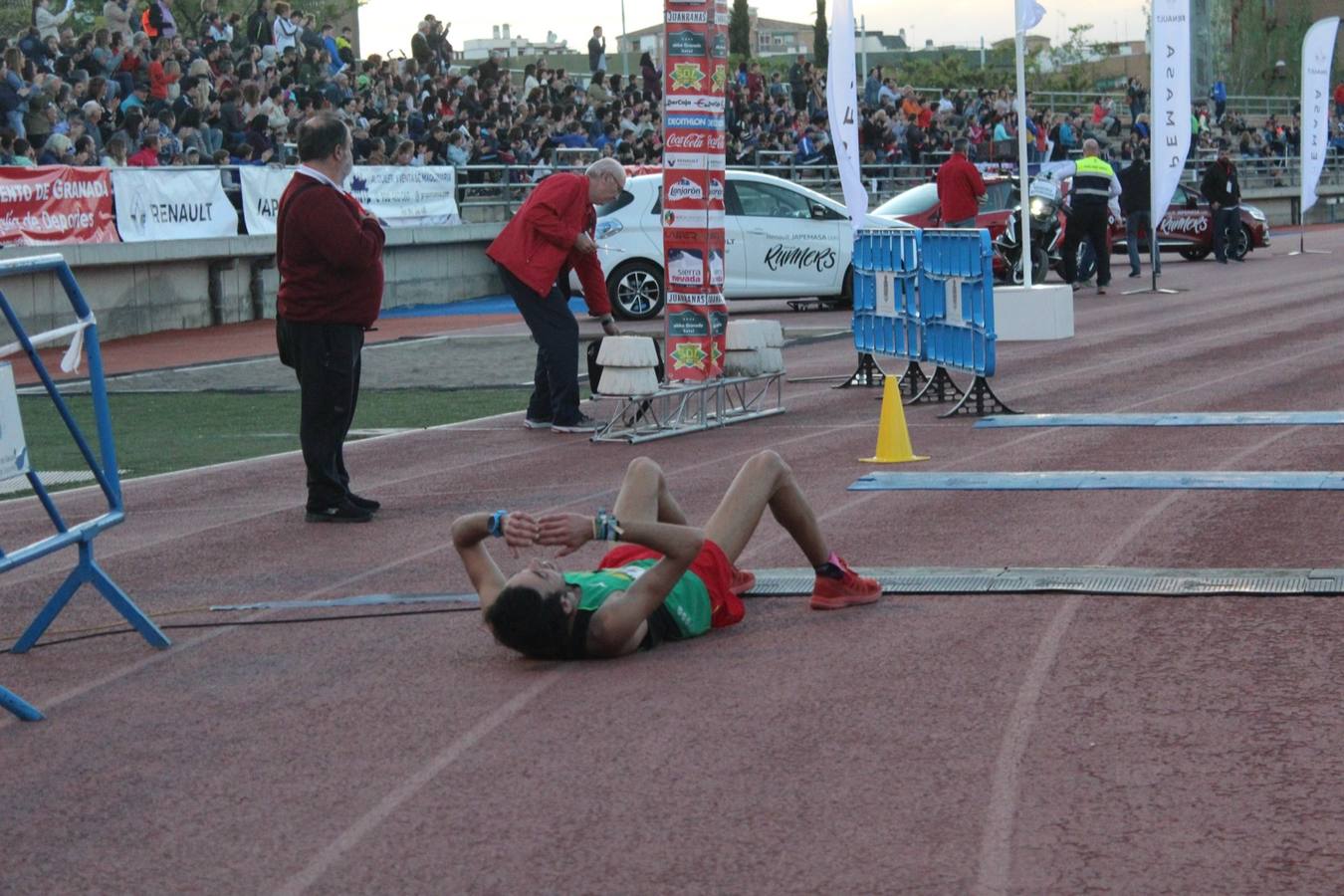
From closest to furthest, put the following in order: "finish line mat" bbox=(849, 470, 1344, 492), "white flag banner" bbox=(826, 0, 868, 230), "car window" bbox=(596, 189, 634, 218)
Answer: "finish line mat" bbox=(849, 470, 1344, 492)
"white flag banner" bbox=(826, 0, 868, 230)
"car window" bbox=(596, 189, 634, 218)

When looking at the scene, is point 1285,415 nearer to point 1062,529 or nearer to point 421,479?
point 1062,529

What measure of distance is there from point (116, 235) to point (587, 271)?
38.2 ft

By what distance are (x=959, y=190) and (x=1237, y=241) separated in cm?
1268

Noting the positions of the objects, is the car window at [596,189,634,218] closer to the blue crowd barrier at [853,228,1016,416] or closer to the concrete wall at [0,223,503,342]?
the concrete wall at [0,223,503,342]

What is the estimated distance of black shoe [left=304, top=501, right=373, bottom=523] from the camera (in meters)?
10.2

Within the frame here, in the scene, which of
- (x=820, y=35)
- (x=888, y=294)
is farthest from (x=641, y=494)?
(x=820, y=35)

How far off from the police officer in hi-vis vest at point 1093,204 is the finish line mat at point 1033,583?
18.6 metres

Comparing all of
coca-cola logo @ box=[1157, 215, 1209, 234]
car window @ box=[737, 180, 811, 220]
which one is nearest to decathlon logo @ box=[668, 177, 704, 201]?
car window @ box=[737, 180, 811, 220]

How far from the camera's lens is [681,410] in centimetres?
1365

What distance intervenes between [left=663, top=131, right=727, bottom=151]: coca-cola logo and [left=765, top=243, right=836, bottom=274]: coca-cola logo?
36.8ft

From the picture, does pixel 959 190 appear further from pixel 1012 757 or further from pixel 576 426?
pixel 1012 757

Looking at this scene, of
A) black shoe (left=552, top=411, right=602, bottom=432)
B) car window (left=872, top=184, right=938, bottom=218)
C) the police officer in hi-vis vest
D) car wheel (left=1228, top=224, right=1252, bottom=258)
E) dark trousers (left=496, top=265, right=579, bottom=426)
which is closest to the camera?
dark trousers (left=496, top=265, right=579, bottom=426)

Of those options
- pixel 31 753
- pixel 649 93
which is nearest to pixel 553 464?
pixel 31 753

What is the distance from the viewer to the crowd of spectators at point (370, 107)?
25078 mm
